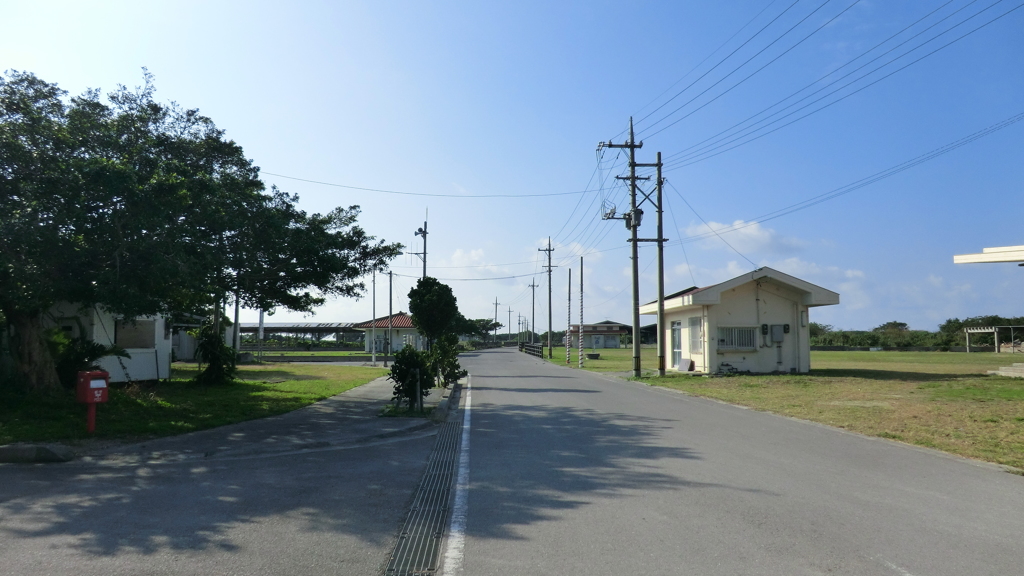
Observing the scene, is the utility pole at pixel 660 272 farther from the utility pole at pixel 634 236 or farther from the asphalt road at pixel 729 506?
the asphalt road at pixel 729 506

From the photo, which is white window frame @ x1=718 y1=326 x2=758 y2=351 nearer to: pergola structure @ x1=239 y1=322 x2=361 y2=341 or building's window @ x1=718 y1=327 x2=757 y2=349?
building's window @ x1=718 y1=327 x2=757 y2=349

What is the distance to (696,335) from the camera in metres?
32.0

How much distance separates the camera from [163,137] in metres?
15.5

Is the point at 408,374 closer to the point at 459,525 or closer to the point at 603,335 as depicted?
the point at 459,525

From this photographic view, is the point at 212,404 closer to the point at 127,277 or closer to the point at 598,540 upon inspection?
the point at 127,277

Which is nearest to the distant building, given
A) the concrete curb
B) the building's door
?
the building's door

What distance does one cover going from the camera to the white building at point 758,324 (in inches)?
1193

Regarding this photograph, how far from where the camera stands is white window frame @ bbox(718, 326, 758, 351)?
3058cm

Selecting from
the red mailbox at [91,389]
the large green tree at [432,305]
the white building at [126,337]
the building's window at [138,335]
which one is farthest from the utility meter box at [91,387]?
the large green tree at [432,305]

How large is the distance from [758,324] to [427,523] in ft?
89.1

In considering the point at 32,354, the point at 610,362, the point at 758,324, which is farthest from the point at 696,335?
the point at 32,354

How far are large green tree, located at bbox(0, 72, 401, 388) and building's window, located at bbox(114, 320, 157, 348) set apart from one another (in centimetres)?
703

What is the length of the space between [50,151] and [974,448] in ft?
51.4

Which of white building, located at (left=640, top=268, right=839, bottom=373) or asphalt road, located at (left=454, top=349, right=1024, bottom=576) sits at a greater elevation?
white building, located at (left=640, top=268, right=839, bottom=373)
